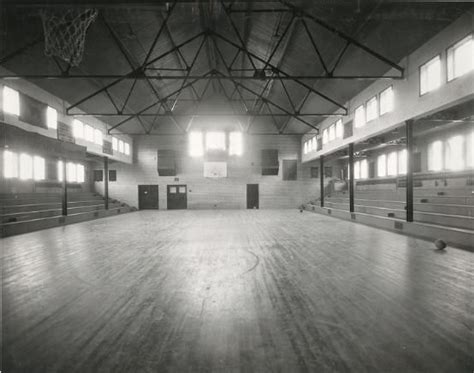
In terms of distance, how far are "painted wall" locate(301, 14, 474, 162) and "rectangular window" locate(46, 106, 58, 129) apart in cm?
1320

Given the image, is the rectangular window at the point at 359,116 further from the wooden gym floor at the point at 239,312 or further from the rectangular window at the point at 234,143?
the rectangular window at the point at 234,143

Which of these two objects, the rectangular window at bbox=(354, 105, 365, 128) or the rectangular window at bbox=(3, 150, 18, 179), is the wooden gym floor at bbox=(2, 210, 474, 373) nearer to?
the rectangular window at bbox=(3, 150, 18, 179)

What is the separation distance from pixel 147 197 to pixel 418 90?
669 inches

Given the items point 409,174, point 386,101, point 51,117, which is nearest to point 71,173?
point 51,117

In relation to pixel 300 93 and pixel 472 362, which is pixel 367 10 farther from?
pixel 472 362

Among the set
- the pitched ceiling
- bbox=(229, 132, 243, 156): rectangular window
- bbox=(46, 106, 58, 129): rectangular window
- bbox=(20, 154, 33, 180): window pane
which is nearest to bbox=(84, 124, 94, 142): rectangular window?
the pitched ceiling

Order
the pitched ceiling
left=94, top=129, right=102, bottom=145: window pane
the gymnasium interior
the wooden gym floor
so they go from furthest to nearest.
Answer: left=94, top=129, right=102, bottom=145: window pane, the pitched ceiling, the gymnasium interior, the wooden gym floor

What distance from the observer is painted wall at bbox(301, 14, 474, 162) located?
258 inches

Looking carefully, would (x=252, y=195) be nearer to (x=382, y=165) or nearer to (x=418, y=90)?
(x=382, y=165)

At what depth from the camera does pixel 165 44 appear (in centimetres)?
1130

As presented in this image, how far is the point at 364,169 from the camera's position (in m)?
16.7

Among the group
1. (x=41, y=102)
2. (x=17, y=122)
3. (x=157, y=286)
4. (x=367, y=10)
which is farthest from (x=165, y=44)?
(x=157, y=286)

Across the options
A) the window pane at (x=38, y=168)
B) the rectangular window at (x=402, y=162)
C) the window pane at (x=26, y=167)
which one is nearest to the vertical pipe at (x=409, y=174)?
the rectangular window at (x=402, y=162)

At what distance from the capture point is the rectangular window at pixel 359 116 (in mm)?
11623
